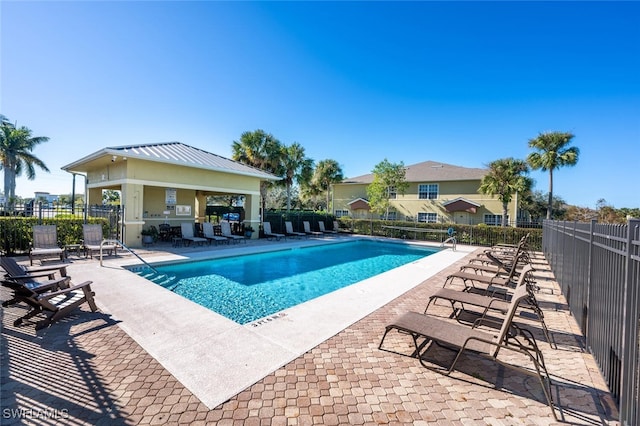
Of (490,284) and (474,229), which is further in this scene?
(474,229)

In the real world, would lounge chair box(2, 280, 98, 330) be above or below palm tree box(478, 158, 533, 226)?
below

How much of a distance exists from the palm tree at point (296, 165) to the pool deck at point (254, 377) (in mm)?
22681

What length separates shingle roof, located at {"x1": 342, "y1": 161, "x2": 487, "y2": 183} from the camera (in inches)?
1090

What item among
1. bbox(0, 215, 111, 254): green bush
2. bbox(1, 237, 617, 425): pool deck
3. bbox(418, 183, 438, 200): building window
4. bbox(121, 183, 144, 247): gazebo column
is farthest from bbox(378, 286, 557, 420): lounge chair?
bbox(418, 183, 438, 200): building window

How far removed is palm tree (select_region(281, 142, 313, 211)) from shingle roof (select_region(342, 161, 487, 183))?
6.65 metres

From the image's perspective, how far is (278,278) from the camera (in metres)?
9.90

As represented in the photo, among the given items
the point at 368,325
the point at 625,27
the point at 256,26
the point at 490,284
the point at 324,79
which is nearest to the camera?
the point at 368,325

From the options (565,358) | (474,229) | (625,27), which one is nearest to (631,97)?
(625,27)

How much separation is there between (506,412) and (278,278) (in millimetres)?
7912

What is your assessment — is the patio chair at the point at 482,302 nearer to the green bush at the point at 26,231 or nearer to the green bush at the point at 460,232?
the green bush at the point at 26,231

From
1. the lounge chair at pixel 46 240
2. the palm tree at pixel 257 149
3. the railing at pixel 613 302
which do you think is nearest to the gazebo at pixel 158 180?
the lounge chair at pixel 46 240

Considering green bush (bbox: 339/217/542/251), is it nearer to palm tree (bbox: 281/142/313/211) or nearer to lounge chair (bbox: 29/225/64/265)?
palm tree (bbox: 281/142/313/211)

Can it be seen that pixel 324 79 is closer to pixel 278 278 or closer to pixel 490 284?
pixel 278 278

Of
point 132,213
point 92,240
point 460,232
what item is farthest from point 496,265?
point 132,213
